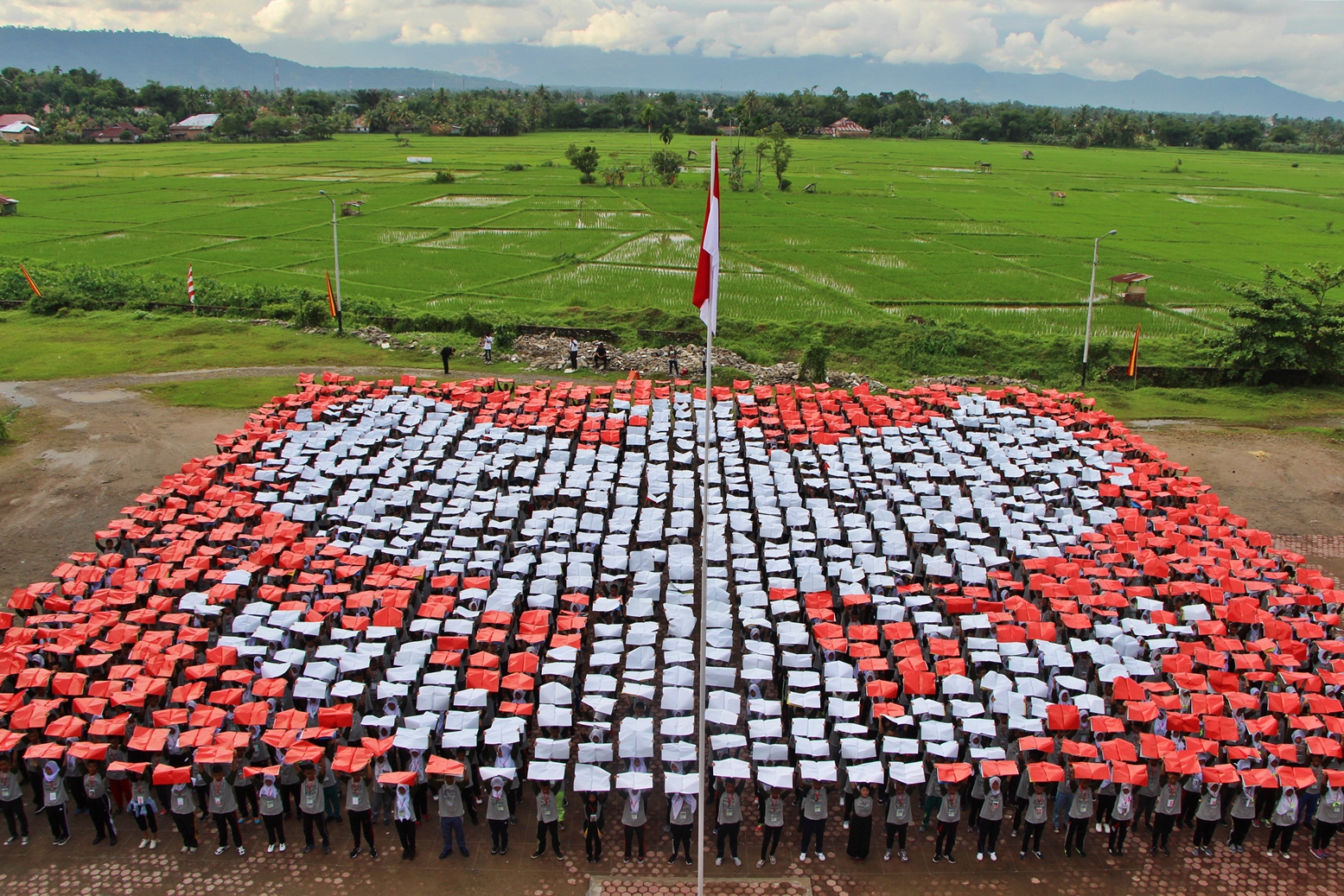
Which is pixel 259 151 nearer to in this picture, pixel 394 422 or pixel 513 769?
pixel 394 422

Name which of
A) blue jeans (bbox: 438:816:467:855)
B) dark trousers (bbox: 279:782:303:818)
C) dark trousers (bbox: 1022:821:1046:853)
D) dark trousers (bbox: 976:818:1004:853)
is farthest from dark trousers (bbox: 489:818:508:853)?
dark trousers (bbox: 1022:821:1046:853)

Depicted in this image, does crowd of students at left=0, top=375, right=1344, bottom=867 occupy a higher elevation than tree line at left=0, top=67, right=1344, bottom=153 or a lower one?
lower

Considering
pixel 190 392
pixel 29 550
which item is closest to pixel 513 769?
pixel 29 550

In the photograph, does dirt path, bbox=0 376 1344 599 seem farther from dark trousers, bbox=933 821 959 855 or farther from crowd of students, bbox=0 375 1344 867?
dark trousers, bbox=933 821 959 855

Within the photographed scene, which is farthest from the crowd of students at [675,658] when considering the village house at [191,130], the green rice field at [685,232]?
the village house at [191,130]

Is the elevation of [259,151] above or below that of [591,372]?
above

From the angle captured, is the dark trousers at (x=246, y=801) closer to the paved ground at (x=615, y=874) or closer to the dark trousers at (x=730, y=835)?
the paved ground at (x=615, y=874)
